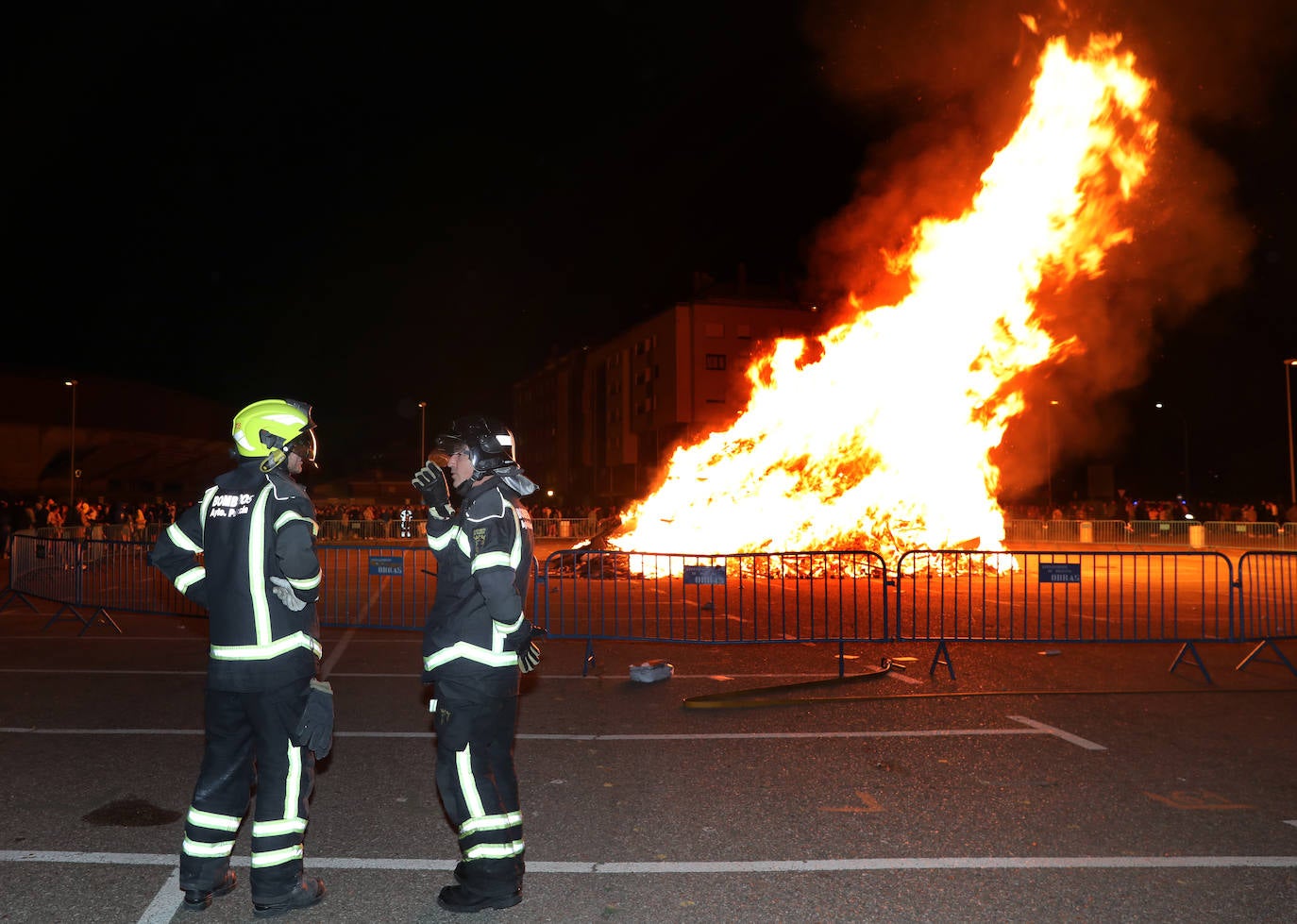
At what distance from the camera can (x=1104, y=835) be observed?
483cm

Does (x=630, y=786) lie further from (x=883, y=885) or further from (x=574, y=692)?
(x=574, y=692)

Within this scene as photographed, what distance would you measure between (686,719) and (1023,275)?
46.1 ft

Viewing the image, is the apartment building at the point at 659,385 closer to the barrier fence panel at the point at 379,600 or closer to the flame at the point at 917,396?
the flame at the point at 917,396

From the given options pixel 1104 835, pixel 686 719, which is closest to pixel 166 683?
pixel 686 719

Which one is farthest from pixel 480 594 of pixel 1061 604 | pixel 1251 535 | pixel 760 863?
pixel 1251 535

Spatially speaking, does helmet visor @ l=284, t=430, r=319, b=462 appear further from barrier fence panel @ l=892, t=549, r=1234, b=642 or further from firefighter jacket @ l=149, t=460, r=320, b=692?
barrier fence panel @ l=892, t=549, r=1234, b=642

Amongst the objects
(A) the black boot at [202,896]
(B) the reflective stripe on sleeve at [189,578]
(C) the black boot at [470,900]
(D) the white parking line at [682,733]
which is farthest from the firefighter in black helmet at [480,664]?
(D) the white parking line at [682,733]

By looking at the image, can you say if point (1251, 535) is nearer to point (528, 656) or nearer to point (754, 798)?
point (754, 798)

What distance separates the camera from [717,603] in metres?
15.0

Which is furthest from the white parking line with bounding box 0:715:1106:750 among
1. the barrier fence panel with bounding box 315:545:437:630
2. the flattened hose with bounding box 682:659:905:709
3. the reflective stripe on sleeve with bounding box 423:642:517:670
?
the barrier fence panel with bounding box 315:545:437:630

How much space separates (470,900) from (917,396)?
18.1 meters

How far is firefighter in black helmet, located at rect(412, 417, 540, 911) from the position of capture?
157 inches

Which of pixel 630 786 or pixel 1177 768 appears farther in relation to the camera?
pixel 1177 768

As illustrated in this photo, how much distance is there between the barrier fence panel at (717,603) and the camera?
31.9 feet
